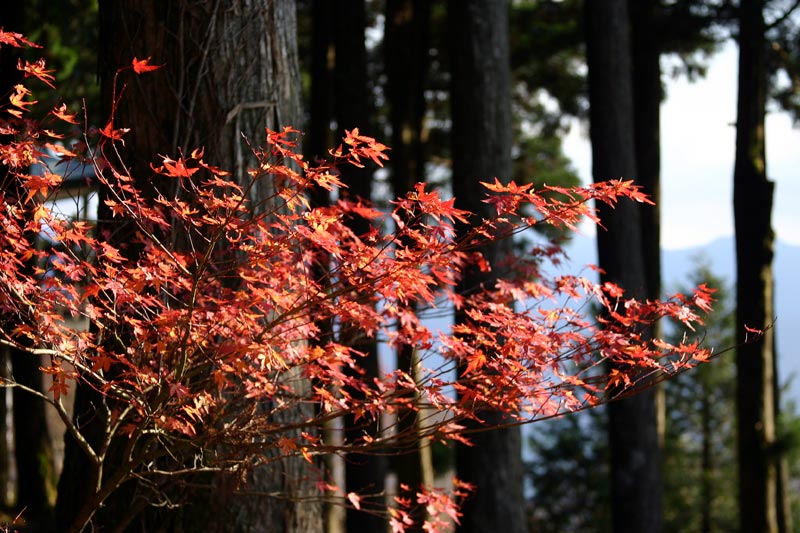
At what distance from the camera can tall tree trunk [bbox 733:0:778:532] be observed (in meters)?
7.25

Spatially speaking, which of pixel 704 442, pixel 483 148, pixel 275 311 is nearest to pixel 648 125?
pixel 483 148

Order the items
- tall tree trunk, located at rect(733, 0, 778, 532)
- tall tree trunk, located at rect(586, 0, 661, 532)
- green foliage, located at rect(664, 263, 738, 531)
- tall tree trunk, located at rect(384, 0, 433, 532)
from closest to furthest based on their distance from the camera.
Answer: tall tree trunk, located at rect(586, 0, 661, 532), tall tree trunk, located at rect(733, 0, 778, 532), tall tree trunk, located at rect(384, 0, 433, 532), green foliage, located at rect(664, 263, 738, 531)

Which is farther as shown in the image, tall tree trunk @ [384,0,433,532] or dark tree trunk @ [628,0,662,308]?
tall tree trunk @ [384,0,433,532]

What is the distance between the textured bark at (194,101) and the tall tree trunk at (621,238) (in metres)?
3.36

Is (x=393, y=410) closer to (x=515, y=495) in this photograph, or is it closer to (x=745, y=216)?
(x=515, y=495)

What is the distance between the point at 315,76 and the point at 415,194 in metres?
6.67

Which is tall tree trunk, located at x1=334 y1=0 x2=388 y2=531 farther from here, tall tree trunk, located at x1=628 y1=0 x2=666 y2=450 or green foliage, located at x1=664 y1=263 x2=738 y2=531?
green foliage, located at x1=664 y1=263 x2=738 y2=531

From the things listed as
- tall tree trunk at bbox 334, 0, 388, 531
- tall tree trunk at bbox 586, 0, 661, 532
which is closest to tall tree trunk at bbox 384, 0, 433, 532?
tall tree trunk at bbox 334, 0, 388, 531

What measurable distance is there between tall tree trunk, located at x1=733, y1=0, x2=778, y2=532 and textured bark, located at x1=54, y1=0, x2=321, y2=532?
16.2 feet

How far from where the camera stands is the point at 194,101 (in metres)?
3.79

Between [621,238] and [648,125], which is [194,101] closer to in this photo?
[621,238]

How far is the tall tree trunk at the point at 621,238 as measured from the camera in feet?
20.9

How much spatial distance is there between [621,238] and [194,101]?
3.70 m

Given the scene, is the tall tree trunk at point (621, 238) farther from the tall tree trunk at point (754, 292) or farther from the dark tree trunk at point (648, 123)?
the dark tree trunk at point (648, 123)
